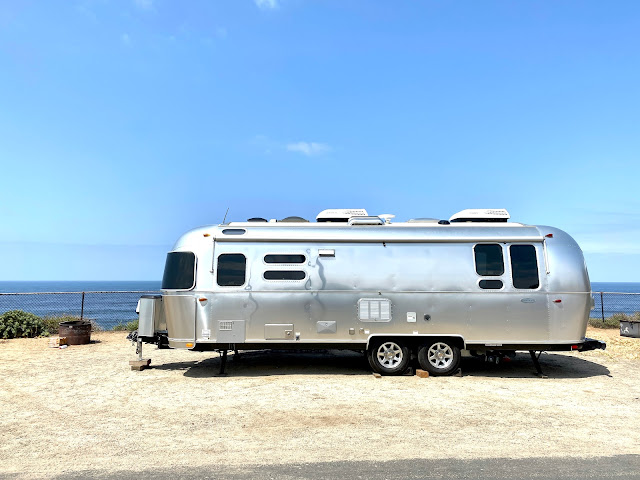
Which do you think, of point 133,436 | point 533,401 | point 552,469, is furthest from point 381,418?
point 133,436

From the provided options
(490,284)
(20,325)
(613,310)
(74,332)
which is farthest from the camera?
(613,310)

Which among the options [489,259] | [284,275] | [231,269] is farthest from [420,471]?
[231,269]

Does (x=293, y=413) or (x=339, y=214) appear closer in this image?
(x=293, y=413)

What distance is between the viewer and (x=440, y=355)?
9.20 m

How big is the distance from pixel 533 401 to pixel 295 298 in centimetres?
464

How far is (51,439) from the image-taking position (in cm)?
555

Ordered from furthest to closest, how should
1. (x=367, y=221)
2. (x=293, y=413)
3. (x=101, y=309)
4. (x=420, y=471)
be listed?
(x=101, y=309)
(x=367, y=221)
(x=293, y=413)
(x=420, y=471)

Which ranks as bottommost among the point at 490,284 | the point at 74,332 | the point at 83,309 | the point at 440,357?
the point at 440,357

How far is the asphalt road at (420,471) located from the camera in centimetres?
438

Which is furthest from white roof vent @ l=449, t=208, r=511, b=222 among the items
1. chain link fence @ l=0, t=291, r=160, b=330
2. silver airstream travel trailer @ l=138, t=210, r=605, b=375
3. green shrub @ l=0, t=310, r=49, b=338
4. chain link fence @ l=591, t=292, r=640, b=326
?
green shrub @ l=0, t=310, r=49, b=338

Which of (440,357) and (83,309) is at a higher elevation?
(83,309)

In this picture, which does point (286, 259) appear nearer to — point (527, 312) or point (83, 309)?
point (527, 312)

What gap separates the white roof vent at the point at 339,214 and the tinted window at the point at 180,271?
2938 mm

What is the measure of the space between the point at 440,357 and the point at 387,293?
1754 mm
